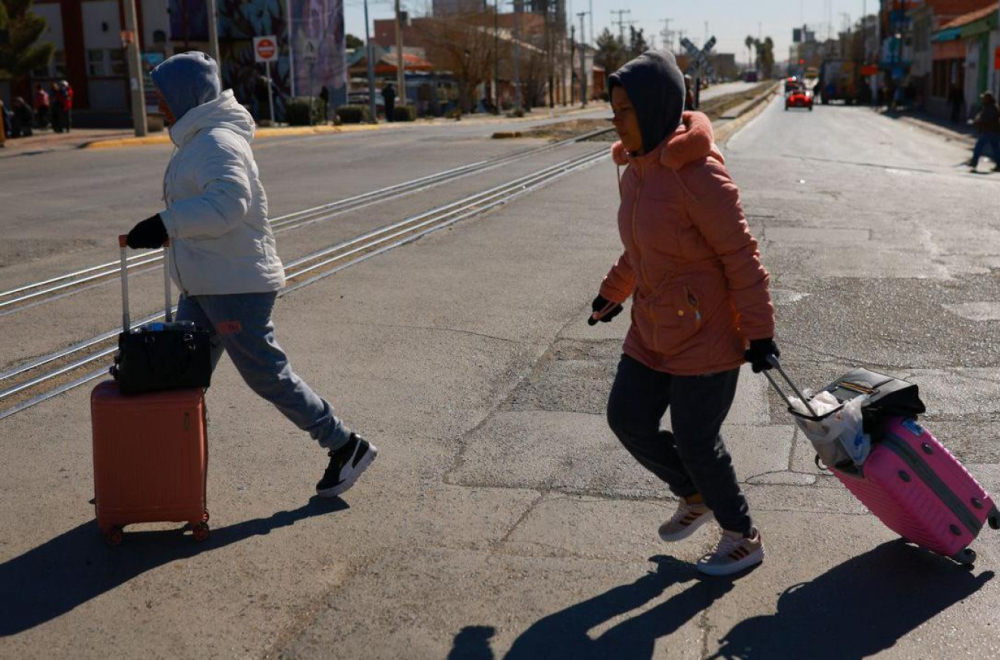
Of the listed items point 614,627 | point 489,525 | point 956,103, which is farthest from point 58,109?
point 614,627

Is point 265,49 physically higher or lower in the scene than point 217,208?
higher

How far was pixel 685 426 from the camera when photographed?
12.8 ft

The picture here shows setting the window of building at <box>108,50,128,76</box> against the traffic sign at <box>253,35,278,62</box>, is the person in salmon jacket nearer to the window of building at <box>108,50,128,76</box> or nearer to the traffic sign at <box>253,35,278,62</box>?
the traffic sign at <box>253,35,278,62</box>

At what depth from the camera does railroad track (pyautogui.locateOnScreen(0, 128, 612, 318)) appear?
30.0 ft

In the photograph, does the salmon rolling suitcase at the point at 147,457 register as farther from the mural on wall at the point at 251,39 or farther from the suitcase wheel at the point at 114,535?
the mural on wall at the point at 251,39

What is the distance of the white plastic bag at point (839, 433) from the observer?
397 centimetres

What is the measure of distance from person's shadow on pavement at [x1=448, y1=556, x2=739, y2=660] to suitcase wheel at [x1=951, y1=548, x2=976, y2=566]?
2.55 ft

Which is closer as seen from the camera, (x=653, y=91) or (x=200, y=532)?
(x=653, y=91)

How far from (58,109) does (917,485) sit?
3744cm

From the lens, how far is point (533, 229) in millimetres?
13031

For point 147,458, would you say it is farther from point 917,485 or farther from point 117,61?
point 117,61

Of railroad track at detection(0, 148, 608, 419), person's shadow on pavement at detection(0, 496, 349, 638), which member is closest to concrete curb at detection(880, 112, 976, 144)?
railroad track at detection(0, 148, 608, 419)

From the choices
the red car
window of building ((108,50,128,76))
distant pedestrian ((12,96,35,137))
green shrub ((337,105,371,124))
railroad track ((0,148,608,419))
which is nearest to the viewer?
railroad track ((0,148,608,419))

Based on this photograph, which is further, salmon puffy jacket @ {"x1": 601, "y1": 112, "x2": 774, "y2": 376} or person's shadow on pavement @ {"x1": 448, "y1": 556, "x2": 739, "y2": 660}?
salmon puffy jacket @ {"x1": 601, "y1": 112, "x2": 774, "y2": 376}
